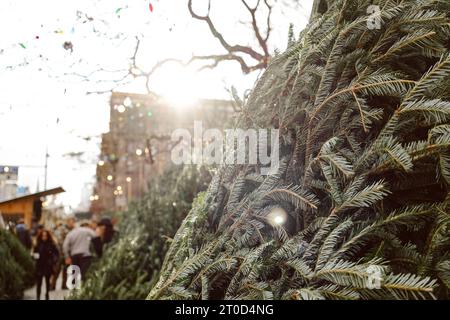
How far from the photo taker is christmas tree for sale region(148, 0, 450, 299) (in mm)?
1363

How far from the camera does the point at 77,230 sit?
27.5 ft

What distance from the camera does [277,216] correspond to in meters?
1.66

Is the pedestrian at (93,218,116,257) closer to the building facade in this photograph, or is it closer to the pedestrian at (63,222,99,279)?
the pedestrian at (63,222,99,279)

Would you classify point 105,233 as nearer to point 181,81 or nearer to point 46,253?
point 46,253

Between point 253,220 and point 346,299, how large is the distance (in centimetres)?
52

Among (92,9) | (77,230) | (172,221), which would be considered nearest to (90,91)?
(92,9)

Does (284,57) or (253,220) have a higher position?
(284,57)

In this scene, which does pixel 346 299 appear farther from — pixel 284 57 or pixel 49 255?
pixel 49 255

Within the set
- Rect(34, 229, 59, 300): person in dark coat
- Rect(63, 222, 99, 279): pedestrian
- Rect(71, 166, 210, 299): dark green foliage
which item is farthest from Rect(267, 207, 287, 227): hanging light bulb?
Rect(34, 229, 59, 300): person in dark coat

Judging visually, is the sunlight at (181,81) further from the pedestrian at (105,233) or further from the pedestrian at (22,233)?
the pedestrian at (22,233)

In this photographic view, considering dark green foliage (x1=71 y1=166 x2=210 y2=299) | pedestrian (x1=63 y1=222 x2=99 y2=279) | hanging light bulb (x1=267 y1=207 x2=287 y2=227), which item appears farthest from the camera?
pedestrian (x1=63 y1=222 x2=99 y2=279)

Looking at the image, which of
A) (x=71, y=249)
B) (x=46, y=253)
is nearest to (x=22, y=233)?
(x=46, y=253)

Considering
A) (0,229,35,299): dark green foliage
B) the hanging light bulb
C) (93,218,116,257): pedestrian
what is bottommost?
(0,229,35,299): dark green foliage

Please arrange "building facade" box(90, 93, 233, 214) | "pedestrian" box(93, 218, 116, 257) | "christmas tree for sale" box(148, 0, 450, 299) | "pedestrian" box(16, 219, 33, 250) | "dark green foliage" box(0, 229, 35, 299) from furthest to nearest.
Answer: "pedestrian" box(16, 219, 33, 250) < "building facade" box(90, 93, 233, 214) < "pedestrian" box(93, 218, 116, 257) < "dark green foliage" box(0, 229, 35, 299) < "christmas tree for sale" box(148, 0, 450, 299)
